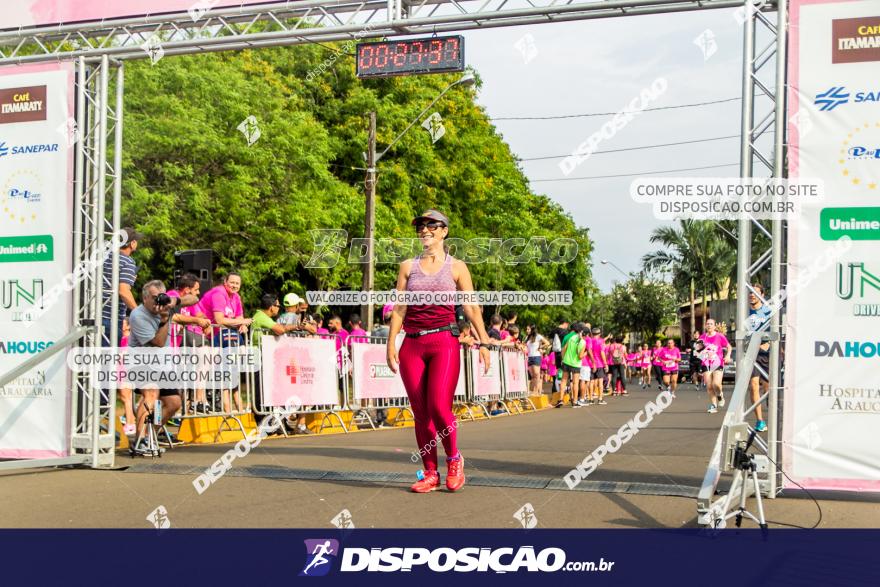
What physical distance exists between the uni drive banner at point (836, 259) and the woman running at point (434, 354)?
251 centimetres

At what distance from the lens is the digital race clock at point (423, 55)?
10961mm

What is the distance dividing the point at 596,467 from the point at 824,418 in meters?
2.52

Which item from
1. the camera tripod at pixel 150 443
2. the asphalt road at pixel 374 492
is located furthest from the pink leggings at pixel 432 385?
the camera tripod at pixel 150 443

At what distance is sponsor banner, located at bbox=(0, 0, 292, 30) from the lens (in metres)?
10.7

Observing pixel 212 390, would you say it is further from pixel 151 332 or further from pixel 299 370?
pixel 151 332

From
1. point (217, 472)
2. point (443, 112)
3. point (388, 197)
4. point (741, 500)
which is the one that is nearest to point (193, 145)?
point (388, 197)

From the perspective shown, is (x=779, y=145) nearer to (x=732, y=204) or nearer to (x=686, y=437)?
(x=732, y=204)

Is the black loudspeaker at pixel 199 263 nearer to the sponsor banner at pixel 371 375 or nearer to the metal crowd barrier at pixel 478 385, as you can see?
the sponsor banner at pixel 371 375

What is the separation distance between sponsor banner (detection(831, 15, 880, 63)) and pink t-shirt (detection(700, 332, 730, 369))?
43.2ft

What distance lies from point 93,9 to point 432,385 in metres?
5.77

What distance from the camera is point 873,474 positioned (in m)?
7.73

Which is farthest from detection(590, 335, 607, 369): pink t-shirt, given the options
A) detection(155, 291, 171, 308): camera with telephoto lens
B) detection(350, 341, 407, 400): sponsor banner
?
detection(155, 291, 171, 308): camera with telephoto lens

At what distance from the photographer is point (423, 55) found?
11.1 m

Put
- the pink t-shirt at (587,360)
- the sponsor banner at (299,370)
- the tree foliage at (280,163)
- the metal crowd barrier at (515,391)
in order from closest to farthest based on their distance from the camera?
1. the sponsor banner at (299,370)
2. the metal crowd barrier at (515,391)
3. the pink t-shirt at (587,360)
4. the tree foliage at (280,163)
